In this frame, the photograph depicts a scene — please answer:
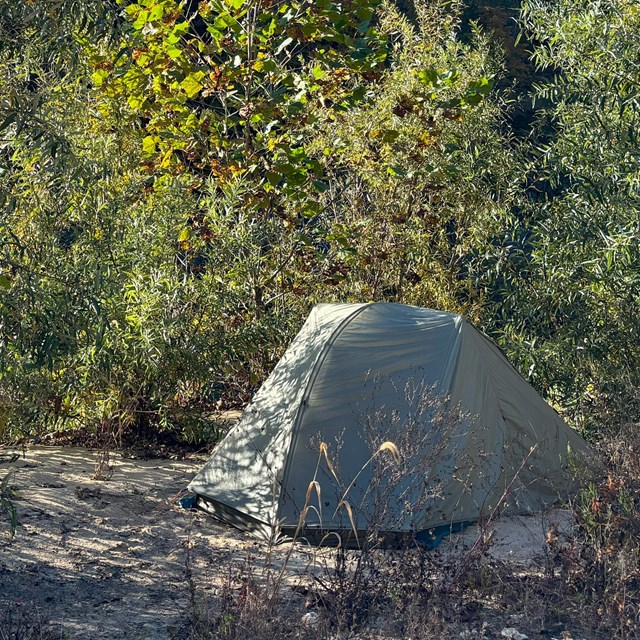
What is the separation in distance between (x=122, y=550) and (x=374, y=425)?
61.1 inches

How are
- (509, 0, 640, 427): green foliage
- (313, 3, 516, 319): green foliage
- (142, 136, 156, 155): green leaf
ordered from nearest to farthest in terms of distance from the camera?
(509, 0, 640, 427): green foliage, (142, 136, 156, 155): green leaf, (313, 3, 516, 319): green foliage

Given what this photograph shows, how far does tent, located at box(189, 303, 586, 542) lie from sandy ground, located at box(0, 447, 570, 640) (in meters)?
0.19

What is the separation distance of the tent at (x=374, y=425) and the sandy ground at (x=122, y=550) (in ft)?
0.64

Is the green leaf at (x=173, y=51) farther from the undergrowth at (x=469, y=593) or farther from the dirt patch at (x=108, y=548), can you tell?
the undergrowth at (x=469, y=593)

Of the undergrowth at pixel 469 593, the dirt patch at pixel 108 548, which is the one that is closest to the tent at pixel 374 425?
the dirt patch at pixel 108 548

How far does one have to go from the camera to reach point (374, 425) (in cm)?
514

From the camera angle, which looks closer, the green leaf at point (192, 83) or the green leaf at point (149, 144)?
the green leaf at point (192, 83)

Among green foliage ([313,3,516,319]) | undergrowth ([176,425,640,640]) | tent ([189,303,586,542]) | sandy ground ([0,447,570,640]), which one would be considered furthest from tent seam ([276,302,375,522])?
green foliage ([313,3,516,319])

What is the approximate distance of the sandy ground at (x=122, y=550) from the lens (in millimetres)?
4449

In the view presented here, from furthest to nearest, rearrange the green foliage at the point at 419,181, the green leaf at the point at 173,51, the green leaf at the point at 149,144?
1. the green foliage at the point at 419,181
2. the green leaf at the point at 149,144
3. the green leaf at the point at 173,51

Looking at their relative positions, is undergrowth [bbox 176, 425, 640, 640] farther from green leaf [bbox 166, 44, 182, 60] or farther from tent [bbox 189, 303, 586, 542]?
green leaf [bbox 166, 44, 182, 60]

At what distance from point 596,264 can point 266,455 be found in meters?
2.73

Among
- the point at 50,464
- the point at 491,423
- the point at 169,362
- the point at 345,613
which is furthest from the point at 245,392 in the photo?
the point at 345,613

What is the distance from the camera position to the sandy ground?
445 centimetres
